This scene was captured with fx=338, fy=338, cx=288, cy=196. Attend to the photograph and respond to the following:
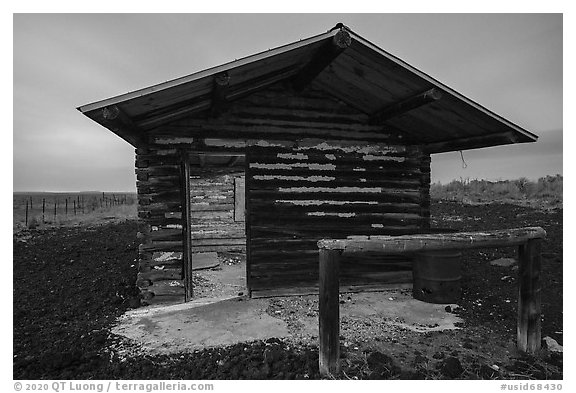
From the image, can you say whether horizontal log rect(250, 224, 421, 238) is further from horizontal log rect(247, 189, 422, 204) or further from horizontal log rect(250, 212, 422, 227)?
horizontal log rect(247, 189, 422, 204)

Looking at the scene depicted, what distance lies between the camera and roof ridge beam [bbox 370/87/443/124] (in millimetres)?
4703

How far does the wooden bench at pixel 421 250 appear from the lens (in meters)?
3.42

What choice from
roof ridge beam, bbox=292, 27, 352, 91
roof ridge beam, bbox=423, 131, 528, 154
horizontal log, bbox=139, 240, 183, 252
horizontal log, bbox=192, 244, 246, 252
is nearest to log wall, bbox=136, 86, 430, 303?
horizontal log, bbox=139, 240, 183, 252

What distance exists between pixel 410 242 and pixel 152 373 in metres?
3.06

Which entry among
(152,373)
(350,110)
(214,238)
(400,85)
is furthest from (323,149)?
(214,238)

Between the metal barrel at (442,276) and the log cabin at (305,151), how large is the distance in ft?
3.22

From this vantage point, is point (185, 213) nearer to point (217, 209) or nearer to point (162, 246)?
point (162, 246)

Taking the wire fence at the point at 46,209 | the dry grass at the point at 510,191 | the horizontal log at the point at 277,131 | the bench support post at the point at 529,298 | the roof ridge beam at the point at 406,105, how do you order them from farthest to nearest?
1. the dry grass at the point at 510,191
2. the wire fence at the point at 46,209
3. the horizontal log at the point at 277,131
4. the roof ridge beam at the point at 406,105
5. the bench support post at the point at 529,298

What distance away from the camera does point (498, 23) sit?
4719 millimetres

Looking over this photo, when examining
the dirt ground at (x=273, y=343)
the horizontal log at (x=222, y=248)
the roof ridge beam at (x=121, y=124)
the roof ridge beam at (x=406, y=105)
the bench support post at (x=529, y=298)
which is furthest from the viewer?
the horizontal log at (x=222, y=248)

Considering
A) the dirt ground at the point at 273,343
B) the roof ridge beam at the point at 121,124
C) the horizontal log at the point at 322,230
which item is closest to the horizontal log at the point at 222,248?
the dirt ground at the point at 273,343

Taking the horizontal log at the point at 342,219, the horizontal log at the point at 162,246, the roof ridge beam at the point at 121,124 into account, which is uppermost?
the roof ridge beam at the point at 121,124

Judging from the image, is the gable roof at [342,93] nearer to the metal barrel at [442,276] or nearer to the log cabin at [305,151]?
the log cabin at [305,151]
